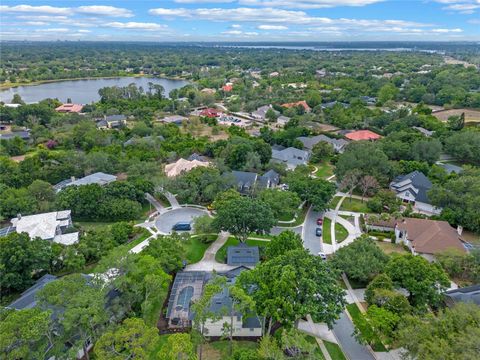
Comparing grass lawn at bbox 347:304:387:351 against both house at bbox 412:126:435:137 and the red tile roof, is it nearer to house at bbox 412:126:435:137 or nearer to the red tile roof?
house at bbox 412:126:435:137

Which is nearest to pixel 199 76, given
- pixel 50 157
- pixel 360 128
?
pixel 360 128

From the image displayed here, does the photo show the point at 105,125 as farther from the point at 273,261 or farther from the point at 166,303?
the point at 273,261

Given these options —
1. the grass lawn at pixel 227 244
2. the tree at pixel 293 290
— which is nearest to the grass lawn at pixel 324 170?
the grass lawn at pixel 227 244

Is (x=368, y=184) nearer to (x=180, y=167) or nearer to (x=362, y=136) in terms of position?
(x=180, y=167)

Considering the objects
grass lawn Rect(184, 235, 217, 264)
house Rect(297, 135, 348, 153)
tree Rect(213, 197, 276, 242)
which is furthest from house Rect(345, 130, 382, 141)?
grass lawn Rect(184, 235, 217, 264)

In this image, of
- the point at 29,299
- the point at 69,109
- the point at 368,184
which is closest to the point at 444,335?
the point at 29,299
